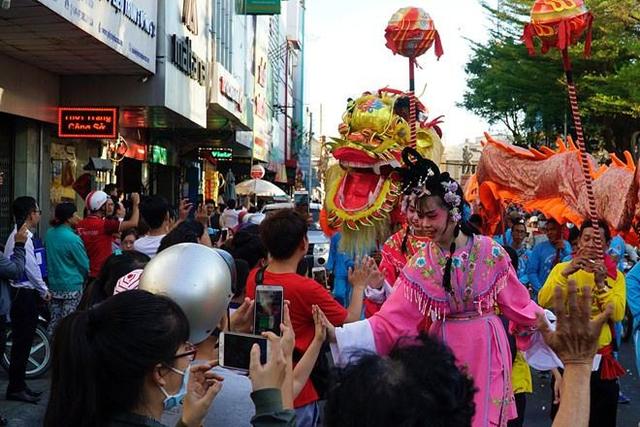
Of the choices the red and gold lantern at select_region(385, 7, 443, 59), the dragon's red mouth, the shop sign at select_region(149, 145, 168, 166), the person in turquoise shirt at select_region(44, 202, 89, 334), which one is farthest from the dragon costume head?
the shop sign at select_region(149, 145, 168, 166)

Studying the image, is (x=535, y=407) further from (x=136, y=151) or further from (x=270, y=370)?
(x=136, y=151)

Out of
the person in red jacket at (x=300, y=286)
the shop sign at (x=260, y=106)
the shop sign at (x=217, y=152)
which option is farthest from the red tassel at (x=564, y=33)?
the shop sign at (x=260, y=106)

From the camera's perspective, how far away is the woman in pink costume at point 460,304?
389 centimetres

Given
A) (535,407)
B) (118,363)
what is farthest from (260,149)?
(118,363)

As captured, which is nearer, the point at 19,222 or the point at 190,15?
the point at 19,222

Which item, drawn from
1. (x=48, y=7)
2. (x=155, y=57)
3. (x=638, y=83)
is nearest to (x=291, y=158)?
(x=638, y=83)

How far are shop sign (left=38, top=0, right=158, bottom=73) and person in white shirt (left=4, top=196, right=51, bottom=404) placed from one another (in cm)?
239

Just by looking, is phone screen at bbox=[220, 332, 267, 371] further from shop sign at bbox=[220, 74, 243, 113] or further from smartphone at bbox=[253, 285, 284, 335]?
shop sign at bbox=[220, 74, 243, 113]

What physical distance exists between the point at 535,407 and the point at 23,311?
459 centimetres

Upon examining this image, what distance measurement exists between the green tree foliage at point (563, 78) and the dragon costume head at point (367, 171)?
11296 millimetres

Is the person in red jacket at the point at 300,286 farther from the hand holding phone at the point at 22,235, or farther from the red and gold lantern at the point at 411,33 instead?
the red and gold lantern at the point at 411,33

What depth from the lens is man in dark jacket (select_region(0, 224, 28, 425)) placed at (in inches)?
236

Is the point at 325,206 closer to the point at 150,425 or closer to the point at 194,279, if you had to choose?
the point at 194,279

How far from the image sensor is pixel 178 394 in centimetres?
229
